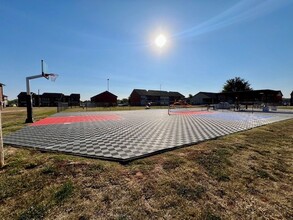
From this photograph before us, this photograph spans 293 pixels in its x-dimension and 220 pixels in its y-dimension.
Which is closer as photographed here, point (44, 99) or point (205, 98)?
point (205, 98)

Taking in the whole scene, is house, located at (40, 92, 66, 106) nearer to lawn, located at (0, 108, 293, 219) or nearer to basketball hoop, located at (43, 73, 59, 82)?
basketball hoop, located at (43, 73, 59, 82)

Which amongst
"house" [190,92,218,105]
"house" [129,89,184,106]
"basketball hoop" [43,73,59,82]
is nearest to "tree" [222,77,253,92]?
"house" [190,92,218,105]

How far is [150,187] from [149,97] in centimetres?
7133

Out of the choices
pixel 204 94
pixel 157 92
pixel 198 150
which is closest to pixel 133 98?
pixel 157 92

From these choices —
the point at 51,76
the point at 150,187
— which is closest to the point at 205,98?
the point at 51,76

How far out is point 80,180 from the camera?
10.7ft

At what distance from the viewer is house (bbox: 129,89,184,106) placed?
7150cm

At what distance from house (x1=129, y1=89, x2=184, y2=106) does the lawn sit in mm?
64844

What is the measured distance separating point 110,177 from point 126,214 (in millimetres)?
1104

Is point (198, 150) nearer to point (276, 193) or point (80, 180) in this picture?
point (276, 193)

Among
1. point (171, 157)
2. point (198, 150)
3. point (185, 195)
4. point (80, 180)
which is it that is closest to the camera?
point (185, 195)

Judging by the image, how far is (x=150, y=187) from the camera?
3031 mm

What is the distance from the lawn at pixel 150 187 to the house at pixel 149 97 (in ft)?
213

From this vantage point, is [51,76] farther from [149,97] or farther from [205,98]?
[205,98]
